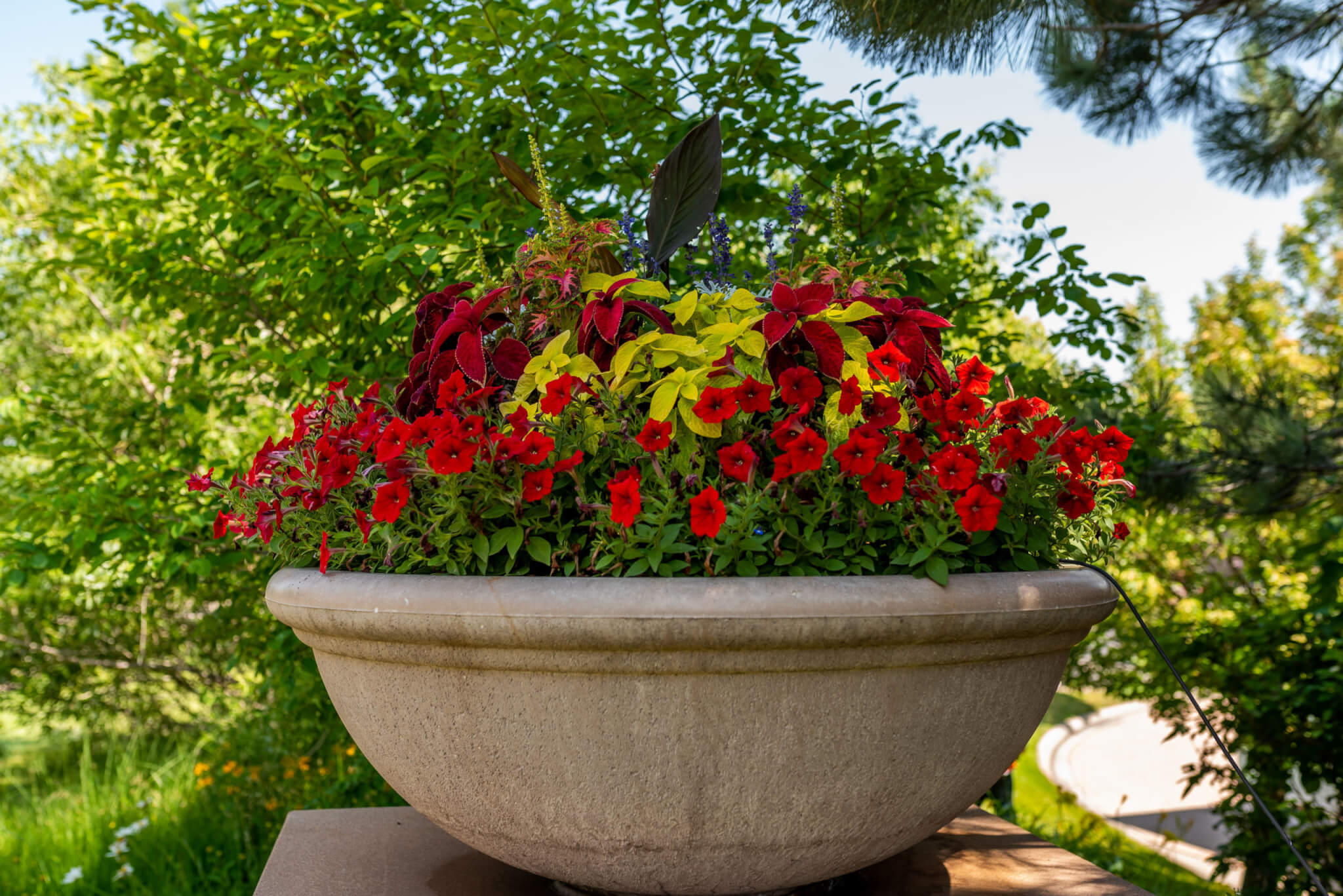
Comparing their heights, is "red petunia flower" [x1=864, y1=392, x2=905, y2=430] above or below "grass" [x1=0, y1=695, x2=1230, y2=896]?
above

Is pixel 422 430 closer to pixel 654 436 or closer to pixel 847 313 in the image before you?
pixel 654 436

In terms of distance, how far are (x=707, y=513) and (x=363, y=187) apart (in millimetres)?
2161

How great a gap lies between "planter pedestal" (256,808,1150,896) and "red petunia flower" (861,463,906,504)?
730 millimetres

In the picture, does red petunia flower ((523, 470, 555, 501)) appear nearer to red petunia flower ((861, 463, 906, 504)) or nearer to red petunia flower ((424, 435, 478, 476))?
red petunia flower ((424, 435, 478, 476))

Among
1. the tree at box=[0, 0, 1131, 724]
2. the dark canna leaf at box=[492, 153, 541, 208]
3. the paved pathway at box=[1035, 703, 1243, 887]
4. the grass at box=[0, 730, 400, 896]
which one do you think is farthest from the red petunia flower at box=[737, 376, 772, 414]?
the paved pathway at box=[1035, 703, 1243, 887]

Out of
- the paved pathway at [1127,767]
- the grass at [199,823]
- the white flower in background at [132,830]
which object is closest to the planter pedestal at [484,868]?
the grass at [199,823]

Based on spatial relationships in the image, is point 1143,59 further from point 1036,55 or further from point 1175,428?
point 1175,428

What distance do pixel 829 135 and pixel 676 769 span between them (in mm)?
1894

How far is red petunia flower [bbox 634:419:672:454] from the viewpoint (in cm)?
114

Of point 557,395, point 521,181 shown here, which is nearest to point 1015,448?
point 557,395

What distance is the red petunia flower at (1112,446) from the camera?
4.38 feet

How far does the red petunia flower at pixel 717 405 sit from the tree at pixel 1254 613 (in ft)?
6.15

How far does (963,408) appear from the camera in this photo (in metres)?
1.27

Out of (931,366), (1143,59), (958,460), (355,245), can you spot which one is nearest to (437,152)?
(355,245)
